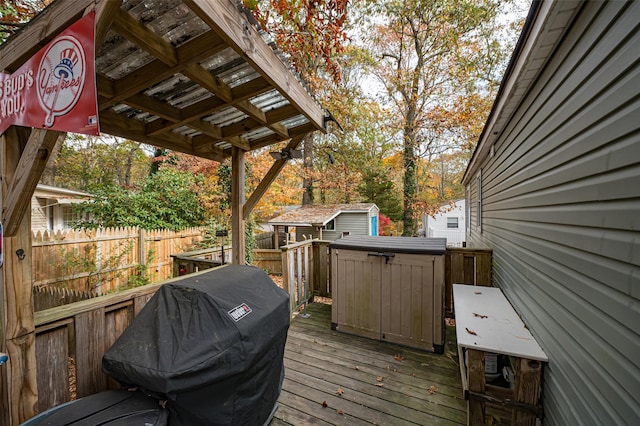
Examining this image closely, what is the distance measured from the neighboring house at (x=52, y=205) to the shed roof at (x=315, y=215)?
24.8 ft

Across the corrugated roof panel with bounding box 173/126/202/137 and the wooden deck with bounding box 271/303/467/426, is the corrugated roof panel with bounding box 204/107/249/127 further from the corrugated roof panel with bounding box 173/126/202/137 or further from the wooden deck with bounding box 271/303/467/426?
the wooden deck with bounding box 271/303/467/426

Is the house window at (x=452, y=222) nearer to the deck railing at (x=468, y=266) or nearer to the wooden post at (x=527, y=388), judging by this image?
the deck railing at (x=468, y=266)

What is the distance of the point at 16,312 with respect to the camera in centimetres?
140

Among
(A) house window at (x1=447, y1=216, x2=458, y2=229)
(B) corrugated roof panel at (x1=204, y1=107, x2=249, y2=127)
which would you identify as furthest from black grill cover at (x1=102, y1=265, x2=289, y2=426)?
(A) house window at (x1=447, y1=216, x2=458, y2=229)

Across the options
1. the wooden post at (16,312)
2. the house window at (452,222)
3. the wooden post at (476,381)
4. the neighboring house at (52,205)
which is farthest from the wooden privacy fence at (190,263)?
the house window at (452,222)

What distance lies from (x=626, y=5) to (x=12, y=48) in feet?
10.4

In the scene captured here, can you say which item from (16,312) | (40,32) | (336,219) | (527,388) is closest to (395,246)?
(527,388)

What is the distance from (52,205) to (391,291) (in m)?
13.0

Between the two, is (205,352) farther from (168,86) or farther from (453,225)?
(453,225)

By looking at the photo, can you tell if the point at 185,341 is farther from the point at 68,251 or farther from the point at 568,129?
the point at 68,251

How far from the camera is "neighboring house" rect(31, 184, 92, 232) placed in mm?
8602

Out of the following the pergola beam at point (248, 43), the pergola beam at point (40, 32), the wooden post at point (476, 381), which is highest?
the pergola beam at point (248, 43)

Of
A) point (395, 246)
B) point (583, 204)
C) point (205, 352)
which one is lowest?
point (205, 352)

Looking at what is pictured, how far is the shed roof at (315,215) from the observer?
12.5 m
